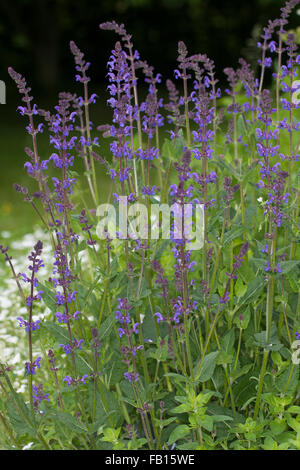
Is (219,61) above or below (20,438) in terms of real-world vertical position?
above

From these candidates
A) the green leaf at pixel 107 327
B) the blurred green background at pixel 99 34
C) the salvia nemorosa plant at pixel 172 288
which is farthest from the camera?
the blurred green background at pixel 99 34

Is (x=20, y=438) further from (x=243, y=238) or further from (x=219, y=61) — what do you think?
(x=219, y=61)

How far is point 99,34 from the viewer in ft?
67.3

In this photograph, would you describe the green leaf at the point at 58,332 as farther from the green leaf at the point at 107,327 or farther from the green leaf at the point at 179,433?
the green leaf at the point at 179,433

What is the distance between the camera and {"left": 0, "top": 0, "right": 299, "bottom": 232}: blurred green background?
723 inches

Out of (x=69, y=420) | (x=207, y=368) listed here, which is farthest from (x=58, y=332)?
(x=207, y=368)

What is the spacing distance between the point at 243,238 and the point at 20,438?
5.57 feet

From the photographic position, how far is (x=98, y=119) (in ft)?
56.7

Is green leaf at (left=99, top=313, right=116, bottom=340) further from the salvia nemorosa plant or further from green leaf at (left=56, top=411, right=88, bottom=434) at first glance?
green leaf at (left=56, top=411, right=88, bottom=434)

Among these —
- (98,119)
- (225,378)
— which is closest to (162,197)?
(225,378)

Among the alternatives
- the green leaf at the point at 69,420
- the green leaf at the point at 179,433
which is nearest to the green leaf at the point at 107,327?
the green leaf at the point at 69,420

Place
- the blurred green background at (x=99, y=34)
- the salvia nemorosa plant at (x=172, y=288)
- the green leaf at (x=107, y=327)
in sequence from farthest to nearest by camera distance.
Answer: the blurred green background at (x=99, y=34) < the green leaf at (x=107, y=327) < the salvia nemorosa plant at (x=172, y=288)

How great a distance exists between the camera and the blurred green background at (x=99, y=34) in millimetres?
18375

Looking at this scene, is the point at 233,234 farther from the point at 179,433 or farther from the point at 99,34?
the point at 99,34
